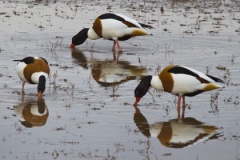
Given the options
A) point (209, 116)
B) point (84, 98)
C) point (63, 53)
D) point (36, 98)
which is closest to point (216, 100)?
point (209, 116)

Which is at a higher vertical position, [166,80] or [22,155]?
[166,80]

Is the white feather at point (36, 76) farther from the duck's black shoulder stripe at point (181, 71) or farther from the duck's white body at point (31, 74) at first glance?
the duck's black shoulder stripe at point (181, 71)

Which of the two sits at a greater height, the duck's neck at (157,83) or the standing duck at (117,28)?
the standing duck at (117,28)

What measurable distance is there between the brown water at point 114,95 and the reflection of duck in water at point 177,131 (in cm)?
1

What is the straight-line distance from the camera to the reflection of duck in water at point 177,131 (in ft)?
29.6

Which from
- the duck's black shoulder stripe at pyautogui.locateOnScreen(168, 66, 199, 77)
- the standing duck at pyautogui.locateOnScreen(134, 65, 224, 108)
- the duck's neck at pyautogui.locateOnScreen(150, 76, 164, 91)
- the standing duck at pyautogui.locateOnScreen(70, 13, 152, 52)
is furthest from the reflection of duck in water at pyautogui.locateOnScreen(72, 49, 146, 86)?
the duck's black shoulder stripe at pyautogui.locateOnScreen(168, 66, 199, 77)

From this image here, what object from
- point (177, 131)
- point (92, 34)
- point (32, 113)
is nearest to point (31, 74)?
point (32, 113)

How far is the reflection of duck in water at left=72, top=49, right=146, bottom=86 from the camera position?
42.6ft

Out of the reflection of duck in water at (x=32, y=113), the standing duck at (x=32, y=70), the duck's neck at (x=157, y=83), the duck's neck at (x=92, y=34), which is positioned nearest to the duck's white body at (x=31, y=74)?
the standing duck at (x=32, y=70)

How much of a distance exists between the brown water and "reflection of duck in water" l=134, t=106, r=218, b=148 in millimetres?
14

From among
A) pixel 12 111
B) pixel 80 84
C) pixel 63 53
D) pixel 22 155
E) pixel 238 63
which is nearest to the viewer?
pixel 22 155

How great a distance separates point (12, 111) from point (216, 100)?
3.47 metres

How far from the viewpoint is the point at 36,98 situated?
11.3 metres

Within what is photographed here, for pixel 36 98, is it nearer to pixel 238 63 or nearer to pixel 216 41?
pixel 238 63
